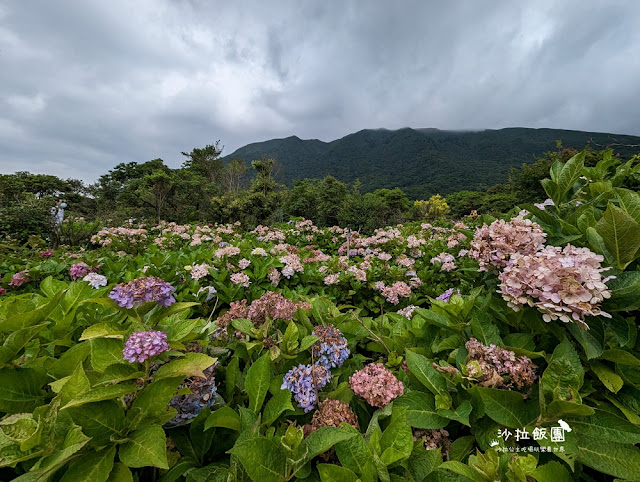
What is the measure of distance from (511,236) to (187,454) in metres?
1.36

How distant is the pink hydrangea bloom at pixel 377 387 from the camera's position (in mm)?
875

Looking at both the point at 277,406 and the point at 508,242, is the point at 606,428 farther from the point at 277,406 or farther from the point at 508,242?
the point at 277,406

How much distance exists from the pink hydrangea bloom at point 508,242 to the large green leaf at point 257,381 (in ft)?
3.14

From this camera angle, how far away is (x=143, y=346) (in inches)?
29.3

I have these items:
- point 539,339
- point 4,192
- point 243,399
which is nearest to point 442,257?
point 539,339

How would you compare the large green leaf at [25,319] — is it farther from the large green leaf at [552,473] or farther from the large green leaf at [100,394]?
the large green leaf at [552,473]

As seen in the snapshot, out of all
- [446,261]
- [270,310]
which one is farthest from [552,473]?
[446,261]

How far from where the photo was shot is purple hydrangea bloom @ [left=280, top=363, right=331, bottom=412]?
889 millimetres

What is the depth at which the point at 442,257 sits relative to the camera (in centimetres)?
387

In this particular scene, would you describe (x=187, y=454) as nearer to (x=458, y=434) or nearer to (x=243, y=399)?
(x=243, y=399)

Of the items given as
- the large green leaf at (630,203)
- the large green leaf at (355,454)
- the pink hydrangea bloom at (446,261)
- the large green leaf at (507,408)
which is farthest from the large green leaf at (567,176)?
the pink hydrangea bloom at (446,261)

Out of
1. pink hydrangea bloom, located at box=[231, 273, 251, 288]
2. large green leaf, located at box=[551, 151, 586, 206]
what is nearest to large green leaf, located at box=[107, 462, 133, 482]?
large green leaf, located at box=[551, 151, 586, 206]

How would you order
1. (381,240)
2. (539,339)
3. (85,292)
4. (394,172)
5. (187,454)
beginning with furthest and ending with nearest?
(394,172), (381,240), (85,292), (539,339), (187,454)

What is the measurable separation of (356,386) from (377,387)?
0.07m
